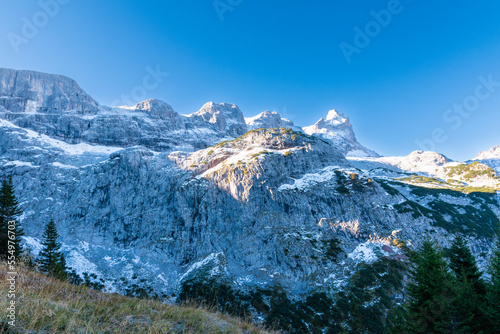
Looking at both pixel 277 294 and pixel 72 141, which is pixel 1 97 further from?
pixel 277 294

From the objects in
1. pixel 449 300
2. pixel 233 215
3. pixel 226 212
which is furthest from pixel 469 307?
pixel 226 212

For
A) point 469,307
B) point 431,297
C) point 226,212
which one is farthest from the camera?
point 226,212

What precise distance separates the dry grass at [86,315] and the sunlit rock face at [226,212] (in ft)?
270

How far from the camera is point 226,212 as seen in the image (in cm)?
11712

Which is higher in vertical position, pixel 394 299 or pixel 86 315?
pixel 86 315

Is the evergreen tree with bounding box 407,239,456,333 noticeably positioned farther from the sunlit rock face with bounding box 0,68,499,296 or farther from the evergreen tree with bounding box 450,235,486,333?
the sunlit rock face with bounding box 0,68,499,296

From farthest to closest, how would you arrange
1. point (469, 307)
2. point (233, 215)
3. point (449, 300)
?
point (233, 215), point (469, 307), point (449, 300)

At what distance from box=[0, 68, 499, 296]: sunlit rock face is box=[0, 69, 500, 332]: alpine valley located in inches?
21.0

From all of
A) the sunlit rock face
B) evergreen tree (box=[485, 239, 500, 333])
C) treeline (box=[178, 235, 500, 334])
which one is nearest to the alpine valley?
the sunlit rock face

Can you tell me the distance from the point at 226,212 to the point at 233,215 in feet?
13.5

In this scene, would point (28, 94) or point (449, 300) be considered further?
point (28, 94)

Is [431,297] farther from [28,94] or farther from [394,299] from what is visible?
[28,94]

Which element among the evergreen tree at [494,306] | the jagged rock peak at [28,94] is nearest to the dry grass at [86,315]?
the evergreen tree at [494,306]

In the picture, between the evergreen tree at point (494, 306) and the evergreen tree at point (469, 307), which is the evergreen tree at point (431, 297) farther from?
the evergreen tree at point (494, 306)
